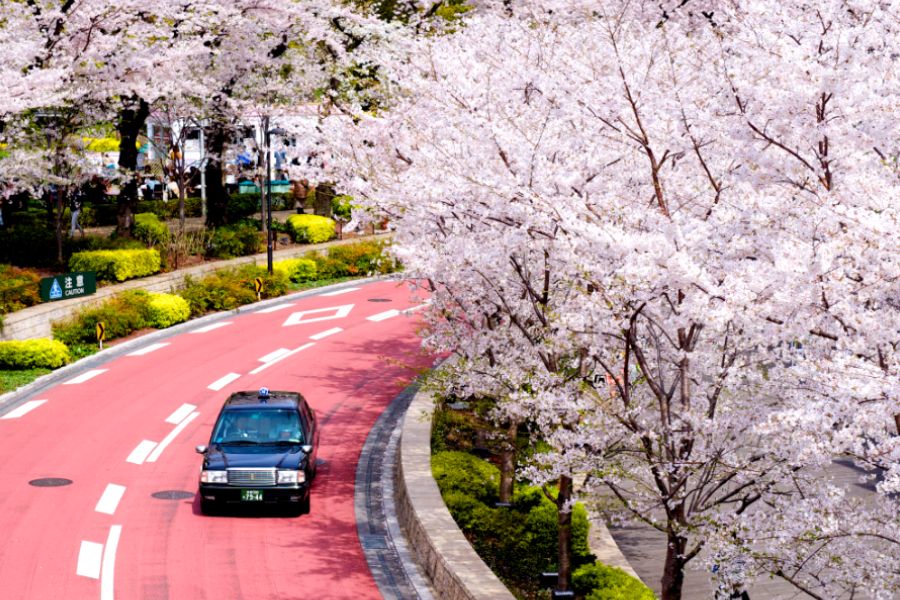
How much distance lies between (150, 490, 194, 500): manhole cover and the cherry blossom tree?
683 cm

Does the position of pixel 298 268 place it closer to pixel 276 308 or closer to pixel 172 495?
pixel 276 308

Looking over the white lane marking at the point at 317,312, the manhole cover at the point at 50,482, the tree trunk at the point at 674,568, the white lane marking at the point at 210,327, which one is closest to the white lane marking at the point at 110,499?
the manhole cover at the point at 50,482

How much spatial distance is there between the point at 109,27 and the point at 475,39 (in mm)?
13357

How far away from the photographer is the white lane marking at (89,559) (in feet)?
52.5

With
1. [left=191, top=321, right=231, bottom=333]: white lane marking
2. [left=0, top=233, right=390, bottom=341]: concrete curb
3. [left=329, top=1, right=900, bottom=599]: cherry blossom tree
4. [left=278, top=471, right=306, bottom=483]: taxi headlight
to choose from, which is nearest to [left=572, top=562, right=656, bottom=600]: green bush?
[left=329, top=1, right=900, bottom=599]: cherry blossom tree

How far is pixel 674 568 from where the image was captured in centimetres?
1251

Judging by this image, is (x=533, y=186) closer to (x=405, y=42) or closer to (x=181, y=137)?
(x=405, y=42)

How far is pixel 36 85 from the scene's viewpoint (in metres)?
29.2

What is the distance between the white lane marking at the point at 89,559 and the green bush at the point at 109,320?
46.6ft

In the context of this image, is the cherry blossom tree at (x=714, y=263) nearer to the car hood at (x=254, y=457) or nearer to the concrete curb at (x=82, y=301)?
the car hood at (x=254, y=457)

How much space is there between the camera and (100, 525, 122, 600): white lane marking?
15.3 meters

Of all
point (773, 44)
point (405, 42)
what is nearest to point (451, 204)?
point (773, 44)

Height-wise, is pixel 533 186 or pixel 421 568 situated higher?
pixel 533 186

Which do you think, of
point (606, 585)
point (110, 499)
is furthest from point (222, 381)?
point (606, 585)
